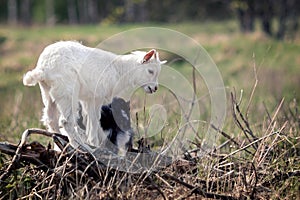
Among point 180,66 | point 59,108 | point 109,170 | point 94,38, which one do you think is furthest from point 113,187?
point 94,38

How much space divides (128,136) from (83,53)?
1055 millimetres

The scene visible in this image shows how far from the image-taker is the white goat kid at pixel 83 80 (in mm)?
6723

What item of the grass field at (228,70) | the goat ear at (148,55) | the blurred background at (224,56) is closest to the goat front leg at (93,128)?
the goat ear at (148,55)

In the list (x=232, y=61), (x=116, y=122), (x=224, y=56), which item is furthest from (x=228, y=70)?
(x=116, y=122)

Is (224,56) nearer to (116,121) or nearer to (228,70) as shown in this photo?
(228,70)

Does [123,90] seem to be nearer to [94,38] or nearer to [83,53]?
[83,53]

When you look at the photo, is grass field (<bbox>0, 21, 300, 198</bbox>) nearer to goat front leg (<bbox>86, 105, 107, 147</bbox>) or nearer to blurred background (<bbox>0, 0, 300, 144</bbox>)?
blurred background (<bbox>0, 0, 300, 144</bbox>)

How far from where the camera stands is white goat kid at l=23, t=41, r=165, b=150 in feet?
22.1

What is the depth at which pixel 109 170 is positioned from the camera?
605 cm

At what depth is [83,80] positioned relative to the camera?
6824 mm

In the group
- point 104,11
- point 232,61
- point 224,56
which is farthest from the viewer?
point 104,11

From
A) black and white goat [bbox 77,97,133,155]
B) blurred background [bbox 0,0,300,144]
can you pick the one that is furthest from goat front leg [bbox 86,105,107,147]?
blurred background [bbox 0,0,300,144]

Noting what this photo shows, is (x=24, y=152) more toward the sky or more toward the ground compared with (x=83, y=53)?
more toward the ground

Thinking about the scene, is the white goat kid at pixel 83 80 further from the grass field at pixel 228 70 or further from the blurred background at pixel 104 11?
the blurred background at pixel 104 11
